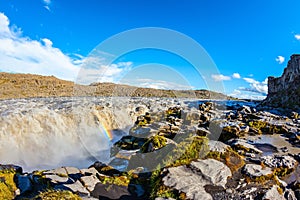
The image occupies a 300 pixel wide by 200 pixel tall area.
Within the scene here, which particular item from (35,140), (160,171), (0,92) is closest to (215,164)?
(160,171)

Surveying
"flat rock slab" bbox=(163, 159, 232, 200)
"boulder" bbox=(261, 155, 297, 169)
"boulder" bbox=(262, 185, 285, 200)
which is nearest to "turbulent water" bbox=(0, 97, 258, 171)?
"flat rock slab" bbox=(163, 159, 232, 200)

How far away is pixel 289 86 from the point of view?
145 feet

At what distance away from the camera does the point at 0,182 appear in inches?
251

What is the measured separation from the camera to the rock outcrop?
37.9m

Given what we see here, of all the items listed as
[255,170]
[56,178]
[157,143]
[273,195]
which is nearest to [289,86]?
[157,143]

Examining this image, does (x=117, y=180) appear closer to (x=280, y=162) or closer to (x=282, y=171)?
(x=282, y=171)

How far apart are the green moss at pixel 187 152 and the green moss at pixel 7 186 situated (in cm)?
470

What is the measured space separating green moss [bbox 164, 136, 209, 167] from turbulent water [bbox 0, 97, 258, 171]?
6.26 m

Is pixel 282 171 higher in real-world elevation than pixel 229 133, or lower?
lower

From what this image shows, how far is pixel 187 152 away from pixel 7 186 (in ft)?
18.7

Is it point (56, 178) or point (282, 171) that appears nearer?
point (56, 178)

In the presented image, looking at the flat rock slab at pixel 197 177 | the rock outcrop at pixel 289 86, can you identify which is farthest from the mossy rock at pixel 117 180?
the rock outcrop at pixel 289 86

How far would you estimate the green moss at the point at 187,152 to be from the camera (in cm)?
751

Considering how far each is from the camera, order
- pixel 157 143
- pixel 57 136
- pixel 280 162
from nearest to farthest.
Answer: pixel 280 162 < pixel 157 143 < pixel 57 136
